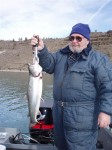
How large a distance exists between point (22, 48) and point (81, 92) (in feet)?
300

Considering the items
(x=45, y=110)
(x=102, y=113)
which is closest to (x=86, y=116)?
(x=102, y=113)

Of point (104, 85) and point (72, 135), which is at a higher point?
point (104, 85)

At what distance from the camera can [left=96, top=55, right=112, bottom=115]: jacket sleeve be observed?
425 cm

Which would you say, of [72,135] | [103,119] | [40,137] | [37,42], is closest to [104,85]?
[103,119]

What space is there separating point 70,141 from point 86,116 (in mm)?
371

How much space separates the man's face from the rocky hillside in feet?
242

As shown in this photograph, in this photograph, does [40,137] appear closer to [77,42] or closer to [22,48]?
[77,42]

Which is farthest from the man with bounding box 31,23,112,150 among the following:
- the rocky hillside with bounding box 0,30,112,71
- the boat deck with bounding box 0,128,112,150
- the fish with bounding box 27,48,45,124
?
the rocky hillside with bounding box 0,30,112,71

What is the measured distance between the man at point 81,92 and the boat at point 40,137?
60.2 inches

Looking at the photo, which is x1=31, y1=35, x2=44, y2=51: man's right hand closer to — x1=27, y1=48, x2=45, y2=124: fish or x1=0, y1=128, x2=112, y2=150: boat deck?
x1=27, y1=48, x2=45, y2=124: fish

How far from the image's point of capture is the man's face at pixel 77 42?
4.41m

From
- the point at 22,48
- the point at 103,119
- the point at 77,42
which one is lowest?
the point at 103,119

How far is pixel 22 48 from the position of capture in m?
95.1

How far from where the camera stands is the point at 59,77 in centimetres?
450
